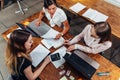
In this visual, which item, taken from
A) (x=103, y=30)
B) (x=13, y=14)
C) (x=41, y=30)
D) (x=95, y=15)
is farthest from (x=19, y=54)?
(x=13, y=14)

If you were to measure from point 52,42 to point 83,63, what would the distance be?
0.60 meters

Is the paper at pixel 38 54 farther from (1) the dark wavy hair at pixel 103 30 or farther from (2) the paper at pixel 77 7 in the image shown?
(2) the paper at pixel 77 7

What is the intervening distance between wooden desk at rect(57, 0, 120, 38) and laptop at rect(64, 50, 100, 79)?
2.71 feet

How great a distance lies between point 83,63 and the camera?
2.24 m

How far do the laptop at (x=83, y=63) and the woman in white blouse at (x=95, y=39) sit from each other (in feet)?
0.39

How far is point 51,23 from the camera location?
2.85m

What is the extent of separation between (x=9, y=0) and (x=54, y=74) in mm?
3236

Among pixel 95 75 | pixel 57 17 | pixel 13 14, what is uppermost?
pixel 57 17

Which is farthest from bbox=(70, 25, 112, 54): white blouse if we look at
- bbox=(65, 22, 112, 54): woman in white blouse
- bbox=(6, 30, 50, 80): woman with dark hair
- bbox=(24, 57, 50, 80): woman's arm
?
bbox=(6, 30, 50, 80): woman with dark hair

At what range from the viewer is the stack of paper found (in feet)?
10.0

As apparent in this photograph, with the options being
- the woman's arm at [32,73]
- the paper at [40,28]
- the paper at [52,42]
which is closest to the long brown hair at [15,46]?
the woman's arm at [32,73]

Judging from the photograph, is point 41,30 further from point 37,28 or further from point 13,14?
point 13,14

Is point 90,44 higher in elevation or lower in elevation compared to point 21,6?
higher

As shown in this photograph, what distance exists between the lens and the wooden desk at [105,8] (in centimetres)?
298
